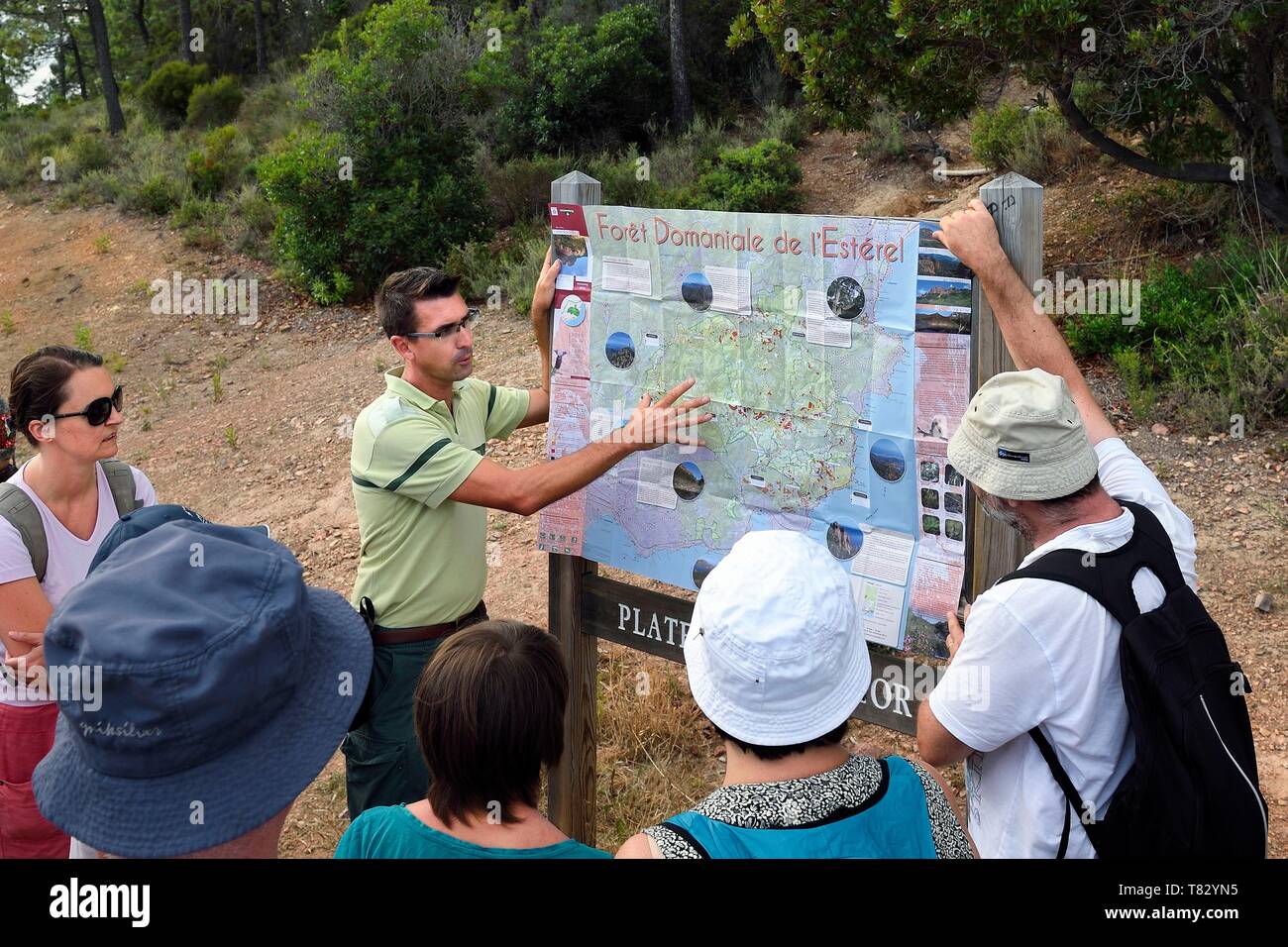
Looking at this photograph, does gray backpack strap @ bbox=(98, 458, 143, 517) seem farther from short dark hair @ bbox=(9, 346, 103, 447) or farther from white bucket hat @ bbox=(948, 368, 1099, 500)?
white bucket hat @ bbox=(948, 368, 1099, 500)

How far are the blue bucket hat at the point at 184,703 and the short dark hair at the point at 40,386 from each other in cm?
150

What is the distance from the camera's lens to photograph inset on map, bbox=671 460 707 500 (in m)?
3.15

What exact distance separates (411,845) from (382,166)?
10133 millimetres

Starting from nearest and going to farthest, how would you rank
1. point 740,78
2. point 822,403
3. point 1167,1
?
1. point 822,403
2. point 1167,1
3. point 740,78

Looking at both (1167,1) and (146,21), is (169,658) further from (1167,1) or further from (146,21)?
(146,21)

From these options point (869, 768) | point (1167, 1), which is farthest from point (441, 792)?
point (1167, 1)

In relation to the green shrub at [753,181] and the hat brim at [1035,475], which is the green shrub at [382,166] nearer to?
the green shrub at [753,181]

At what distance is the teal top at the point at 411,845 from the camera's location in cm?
180

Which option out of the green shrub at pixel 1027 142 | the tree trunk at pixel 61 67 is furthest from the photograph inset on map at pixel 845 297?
the tree trunk at pixel 61 67

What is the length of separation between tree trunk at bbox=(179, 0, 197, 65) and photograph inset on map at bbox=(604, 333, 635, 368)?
2226 cm

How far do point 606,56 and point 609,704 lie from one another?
10.6m

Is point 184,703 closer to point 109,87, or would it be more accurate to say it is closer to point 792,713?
point 792,713

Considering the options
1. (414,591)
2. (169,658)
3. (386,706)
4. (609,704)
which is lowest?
(609,704)

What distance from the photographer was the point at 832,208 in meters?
11.2
